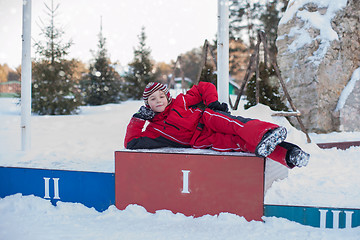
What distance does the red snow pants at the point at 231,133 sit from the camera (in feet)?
7.27

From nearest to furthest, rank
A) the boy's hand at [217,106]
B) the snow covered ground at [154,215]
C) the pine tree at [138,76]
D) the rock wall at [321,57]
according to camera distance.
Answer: the snow covered ground at [154,215]
the boy's hand at [217,106]
the rock wall at [321,57]
the pine tree at [138,76]

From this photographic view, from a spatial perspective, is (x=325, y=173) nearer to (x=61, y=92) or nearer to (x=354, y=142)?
(x=354, y=142)

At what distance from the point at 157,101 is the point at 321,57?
5247 millimetres

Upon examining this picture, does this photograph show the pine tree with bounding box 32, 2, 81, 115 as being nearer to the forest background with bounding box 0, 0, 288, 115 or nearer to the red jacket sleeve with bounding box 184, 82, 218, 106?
the forest background with bounding box 0, 0, 288, 115

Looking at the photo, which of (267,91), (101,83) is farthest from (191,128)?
(101,83)

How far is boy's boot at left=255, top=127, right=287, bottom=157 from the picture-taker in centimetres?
212

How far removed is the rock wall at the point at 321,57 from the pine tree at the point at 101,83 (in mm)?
8137

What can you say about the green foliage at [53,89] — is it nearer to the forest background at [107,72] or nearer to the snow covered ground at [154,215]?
the forest background at [107,72]

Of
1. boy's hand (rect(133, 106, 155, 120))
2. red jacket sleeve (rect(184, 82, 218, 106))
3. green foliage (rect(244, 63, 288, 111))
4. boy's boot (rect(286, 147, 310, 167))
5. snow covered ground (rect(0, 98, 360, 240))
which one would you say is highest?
green foliage (rect(244, 63, 288, 111))

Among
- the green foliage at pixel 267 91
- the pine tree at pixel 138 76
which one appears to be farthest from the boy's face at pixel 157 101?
the pine tree at pixel 138 76

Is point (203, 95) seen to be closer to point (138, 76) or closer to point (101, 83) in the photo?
point (101, 83)

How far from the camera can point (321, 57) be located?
673 centimetres

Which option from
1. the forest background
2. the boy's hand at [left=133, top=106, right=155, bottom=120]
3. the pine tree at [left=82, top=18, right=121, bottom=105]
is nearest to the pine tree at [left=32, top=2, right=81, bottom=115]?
the forest background

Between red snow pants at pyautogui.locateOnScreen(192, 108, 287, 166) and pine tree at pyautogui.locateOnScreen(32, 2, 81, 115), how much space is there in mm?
7053
